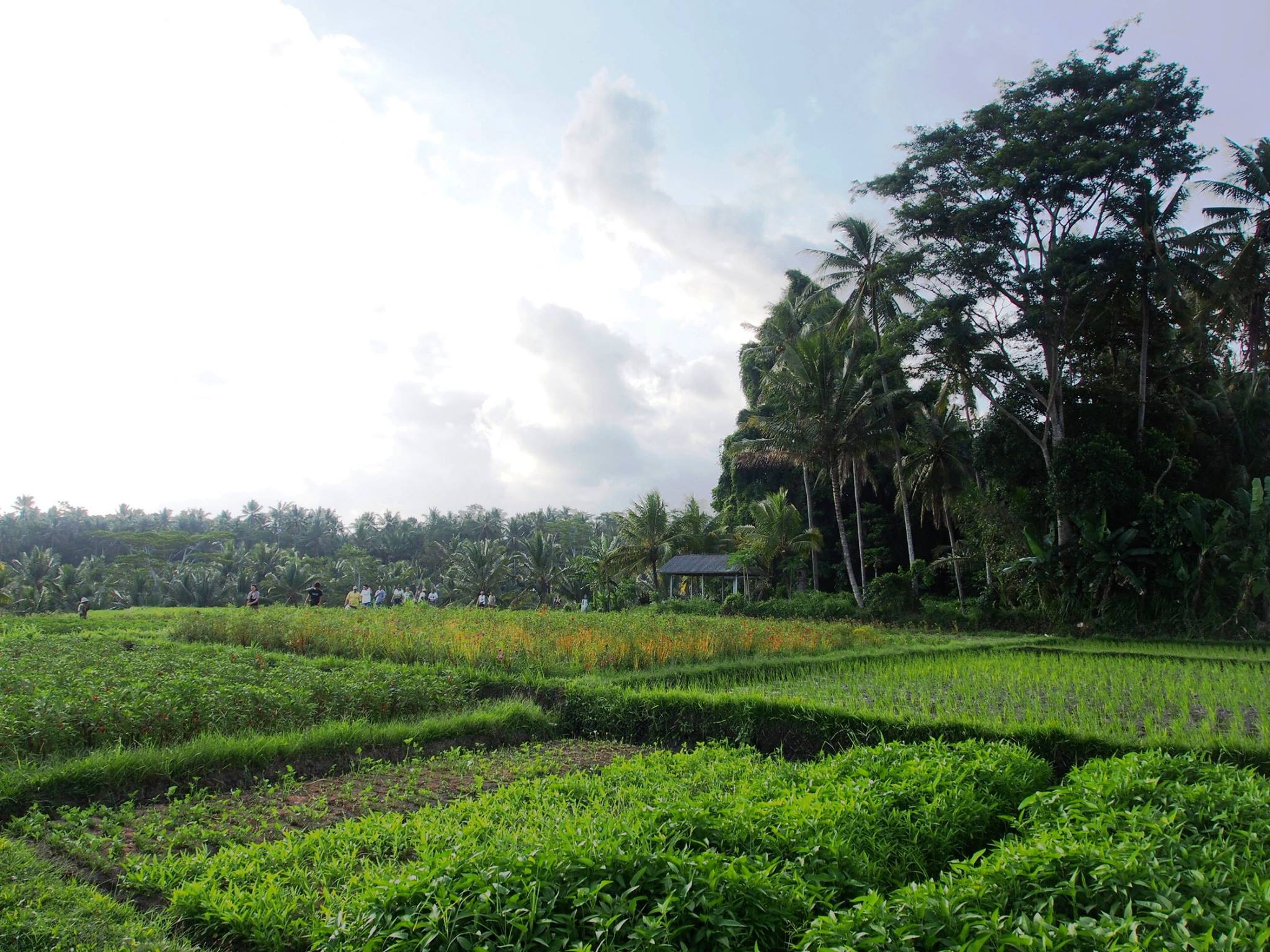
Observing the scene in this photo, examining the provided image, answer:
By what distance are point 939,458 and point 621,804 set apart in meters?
→ 23.8

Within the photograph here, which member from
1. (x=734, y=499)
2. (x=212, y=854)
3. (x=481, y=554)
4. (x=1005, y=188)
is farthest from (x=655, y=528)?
(x=212, y=854)

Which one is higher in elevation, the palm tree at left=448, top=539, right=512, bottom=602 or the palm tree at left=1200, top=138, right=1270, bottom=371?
the palm tree at left=1200, top=138, right=1270, bottom=371

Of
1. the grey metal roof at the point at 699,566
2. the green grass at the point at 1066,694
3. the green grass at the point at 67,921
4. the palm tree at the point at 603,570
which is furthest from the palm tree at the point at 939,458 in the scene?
the green grass at the point at 67,921

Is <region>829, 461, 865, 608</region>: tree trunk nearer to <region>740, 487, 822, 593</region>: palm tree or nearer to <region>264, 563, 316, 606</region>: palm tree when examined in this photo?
<region>740, 487, 822, 593</region>: palm tree

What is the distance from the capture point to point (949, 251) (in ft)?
69.7

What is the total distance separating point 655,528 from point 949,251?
49.2 feet

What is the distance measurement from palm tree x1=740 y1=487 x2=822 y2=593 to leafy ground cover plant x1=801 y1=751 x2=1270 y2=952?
23065 millimetres

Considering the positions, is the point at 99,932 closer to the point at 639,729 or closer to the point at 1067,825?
the point at 1067,825

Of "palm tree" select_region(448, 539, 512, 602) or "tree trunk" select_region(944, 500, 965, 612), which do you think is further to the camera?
"palm tree" select_region(448, 539, 512, 602)

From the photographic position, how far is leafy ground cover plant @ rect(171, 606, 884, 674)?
12.2m

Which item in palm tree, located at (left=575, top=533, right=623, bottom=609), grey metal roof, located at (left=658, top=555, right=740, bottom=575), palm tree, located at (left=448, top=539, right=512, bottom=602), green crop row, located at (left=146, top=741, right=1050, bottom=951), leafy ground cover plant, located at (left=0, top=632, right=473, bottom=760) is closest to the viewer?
green crop row, located at (left=146, top=741, right=1050, bottom=951)

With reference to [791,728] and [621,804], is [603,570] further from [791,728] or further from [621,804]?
[621,804]

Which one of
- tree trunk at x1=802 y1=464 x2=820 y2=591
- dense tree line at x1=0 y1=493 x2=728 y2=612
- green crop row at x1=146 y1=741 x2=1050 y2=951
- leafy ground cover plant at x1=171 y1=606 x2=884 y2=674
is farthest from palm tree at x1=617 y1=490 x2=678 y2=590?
green crop row at x1=146 y1=741 x2=1050 y2=951

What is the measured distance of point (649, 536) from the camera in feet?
101
